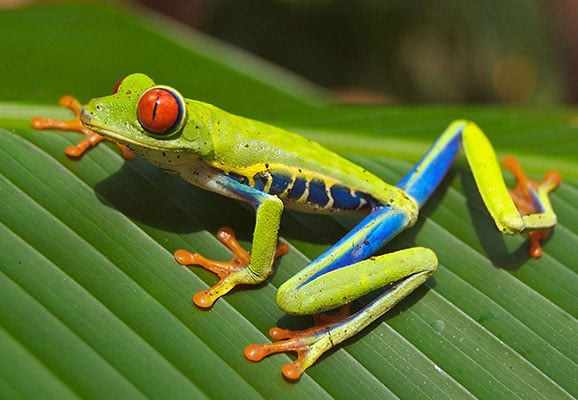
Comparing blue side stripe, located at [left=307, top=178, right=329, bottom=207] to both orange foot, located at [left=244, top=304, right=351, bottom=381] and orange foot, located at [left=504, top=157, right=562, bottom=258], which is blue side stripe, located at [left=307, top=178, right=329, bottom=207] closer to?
orange foot, located at [left=244, top=304, right=351, bottom=381]

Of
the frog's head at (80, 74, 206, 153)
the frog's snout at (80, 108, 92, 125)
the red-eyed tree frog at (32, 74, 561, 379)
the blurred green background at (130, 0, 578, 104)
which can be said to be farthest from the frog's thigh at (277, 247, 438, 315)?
the blurred green background at (130, 0, 578, 104)

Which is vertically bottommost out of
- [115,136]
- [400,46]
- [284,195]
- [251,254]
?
[400,46]

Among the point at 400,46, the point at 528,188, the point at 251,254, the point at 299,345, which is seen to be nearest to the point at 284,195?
the point at 251,254

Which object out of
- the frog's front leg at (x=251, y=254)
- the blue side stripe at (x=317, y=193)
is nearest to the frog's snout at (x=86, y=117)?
the frog's front leg at (x=251, y=254)

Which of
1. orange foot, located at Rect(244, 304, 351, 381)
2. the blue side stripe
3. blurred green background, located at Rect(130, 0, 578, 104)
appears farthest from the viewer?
blurred green background, located at Rect(130, 0, 578, 104)

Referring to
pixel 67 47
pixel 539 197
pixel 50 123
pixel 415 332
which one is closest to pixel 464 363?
pixel 415 332

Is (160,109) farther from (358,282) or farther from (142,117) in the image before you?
(358,282)
